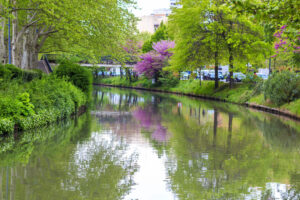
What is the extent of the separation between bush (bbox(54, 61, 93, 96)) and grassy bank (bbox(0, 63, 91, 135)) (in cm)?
448

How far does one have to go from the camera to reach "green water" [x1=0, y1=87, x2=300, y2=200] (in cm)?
784

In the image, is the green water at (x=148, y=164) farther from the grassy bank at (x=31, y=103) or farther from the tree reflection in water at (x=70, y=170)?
the grassy bank at (x=31, y=103)

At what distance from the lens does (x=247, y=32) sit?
127 feet

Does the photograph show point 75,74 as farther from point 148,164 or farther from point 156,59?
point 156,59

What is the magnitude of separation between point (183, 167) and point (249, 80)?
1299 inches

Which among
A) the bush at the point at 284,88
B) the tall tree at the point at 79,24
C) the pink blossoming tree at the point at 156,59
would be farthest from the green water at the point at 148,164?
the pink blossoming tree at the point at 156,59

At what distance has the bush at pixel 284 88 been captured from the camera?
27062mm

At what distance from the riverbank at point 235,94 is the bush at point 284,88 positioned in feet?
1.74

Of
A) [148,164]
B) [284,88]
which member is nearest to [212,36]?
[284,88]

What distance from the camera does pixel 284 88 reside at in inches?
1077

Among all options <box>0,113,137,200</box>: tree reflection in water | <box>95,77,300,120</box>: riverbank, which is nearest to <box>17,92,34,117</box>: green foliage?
<box>0,113,137,200</box>: tree reflection in water

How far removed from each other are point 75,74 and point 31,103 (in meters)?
11.7

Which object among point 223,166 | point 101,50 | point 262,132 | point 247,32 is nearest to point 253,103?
point 247,32

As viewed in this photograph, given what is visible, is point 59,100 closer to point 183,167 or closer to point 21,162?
point 21,162
